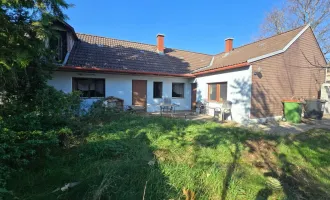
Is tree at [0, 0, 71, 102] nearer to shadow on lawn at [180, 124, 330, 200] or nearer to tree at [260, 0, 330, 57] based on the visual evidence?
shadow on lawn at [180, 124, 330, 200]

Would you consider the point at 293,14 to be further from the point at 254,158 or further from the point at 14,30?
the point at 14,30

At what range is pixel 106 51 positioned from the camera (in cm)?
1075

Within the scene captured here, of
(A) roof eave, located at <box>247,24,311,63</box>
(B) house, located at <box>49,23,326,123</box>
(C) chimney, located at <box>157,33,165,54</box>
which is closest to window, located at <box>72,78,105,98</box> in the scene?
(B) house, located at <box>49,23,326,123</box>

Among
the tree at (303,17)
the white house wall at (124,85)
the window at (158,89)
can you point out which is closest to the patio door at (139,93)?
the white house wall at (124,85)

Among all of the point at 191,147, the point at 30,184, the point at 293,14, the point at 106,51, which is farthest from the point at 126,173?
the point at 293,14

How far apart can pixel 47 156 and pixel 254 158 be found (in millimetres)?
4211

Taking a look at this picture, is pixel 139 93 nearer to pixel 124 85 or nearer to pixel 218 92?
pixel 124 85

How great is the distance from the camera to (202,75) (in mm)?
10602

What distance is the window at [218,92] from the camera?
9.18 meters

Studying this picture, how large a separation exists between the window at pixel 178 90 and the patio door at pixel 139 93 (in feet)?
6.90

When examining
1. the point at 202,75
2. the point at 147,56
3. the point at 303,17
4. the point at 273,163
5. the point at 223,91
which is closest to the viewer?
the point at 273,163

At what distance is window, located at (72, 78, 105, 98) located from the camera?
29.5 feet

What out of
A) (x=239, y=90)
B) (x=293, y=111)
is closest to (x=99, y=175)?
(x=239, y=90)

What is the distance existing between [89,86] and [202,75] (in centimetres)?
668
